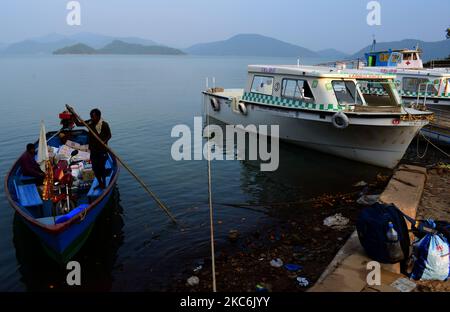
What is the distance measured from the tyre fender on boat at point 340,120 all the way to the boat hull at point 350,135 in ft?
1.27

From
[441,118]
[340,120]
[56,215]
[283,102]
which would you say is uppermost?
[283,102]

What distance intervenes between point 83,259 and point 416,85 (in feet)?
65.2

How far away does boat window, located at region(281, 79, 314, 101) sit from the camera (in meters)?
16.0

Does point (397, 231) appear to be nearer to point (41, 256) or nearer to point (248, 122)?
point (41, 256)

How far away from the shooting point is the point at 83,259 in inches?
356

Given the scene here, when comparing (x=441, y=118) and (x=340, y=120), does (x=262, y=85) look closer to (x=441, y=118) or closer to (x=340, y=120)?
(x=340, y=120)

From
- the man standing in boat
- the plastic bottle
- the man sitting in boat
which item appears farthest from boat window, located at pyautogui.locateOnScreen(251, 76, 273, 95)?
the plastic bottle

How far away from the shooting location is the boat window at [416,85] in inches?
805

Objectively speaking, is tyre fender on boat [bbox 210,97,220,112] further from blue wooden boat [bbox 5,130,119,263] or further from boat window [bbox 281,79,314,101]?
blue wooden boat [bbox 5,130,119,263]

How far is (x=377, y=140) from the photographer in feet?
49.3

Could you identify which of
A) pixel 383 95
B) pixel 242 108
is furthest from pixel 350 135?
pixel 242 108
